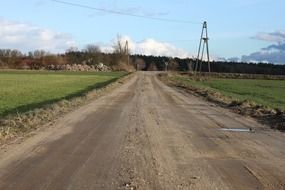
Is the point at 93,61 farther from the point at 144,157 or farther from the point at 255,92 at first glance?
the point at 144,157

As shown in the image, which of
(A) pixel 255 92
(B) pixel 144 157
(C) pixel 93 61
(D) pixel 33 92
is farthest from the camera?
(C) pixel 93 61

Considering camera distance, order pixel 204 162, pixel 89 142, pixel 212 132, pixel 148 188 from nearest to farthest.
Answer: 1. pixel 148 188
2. pixel 204 162
3. pixel 89 142
4. pixel 212 132

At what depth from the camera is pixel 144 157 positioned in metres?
10.3

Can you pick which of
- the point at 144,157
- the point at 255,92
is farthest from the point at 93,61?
the point at 144,157

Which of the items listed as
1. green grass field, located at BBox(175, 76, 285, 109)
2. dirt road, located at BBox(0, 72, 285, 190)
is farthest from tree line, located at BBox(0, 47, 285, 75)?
Answer: dirt road, located at BBox(0, 72, 285, 190)

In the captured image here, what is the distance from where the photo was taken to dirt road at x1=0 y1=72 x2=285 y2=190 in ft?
26.3

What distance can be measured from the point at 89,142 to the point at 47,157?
2.24 m

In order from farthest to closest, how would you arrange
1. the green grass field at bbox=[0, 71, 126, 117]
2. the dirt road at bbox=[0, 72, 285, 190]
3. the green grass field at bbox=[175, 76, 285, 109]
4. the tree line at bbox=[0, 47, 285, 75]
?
the tree line at bbox=[0, 47, 285, 75]
the green grass field at bbox=[175, 76, 285, 109]
the green grass field at bbox=[0, 71, 126, 117]
the dirt road at bbox=[0, 72, 285, 190]

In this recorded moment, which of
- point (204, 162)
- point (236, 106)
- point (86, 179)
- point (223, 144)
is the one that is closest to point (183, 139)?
point (223, 144)

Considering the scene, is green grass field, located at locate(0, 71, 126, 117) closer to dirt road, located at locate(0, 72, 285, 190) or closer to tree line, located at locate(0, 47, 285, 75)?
dirt road, located at locate(0, 72, 285, 190)

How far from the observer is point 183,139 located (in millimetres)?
13195

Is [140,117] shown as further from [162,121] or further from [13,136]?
[13,136]

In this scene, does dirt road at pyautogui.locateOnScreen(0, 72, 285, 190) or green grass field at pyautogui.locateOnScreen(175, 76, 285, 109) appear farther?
green grass field at pyautogui.locateOnScreen(175, 76, 285, 109)

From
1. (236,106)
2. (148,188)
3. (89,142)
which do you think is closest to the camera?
(148,188)
